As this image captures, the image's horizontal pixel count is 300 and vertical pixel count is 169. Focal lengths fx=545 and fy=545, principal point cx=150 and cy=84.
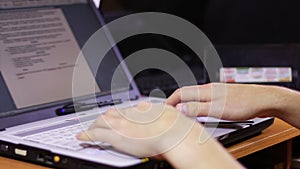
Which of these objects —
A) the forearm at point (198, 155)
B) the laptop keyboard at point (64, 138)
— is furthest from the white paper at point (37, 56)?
the forearm at point (198, 155)

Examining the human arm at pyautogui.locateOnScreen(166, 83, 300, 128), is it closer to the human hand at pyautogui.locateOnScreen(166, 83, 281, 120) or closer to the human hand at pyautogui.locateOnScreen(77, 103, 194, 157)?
the human hand at pyautogui.locateOnScreen(166, 83, 281, 120)

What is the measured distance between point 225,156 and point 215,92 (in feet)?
0.84

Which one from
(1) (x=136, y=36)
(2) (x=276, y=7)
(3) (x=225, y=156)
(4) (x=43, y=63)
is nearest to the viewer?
(3) (x=225, y=156)

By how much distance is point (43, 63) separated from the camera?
1.05 m

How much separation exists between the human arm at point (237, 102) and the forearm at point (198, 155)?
20 cm

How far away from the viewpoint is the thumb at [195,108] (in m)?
0.89

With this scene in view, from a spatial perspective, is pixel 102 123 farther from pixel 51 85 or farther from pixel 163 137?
pixel 51 85

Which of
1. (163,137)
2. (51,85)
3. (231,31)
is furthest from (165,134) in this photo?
(231,31)

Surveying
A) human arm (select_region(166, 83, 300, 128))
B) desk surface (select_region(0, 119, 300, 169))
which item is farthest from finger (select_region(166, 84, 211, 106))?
desk surface (select_region(0, 119, 300, 169))

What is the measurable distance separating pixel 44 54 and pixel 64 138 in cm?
29

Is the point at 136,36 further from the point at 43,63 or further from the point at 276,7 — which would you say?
the point at 276,7

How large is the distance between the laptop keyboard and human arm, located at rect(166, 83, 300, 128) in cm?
17

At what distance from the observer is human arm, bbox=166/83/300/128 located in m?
0.90

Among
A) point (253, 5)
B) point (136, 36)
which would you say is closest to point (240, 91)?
point (136, 36)
